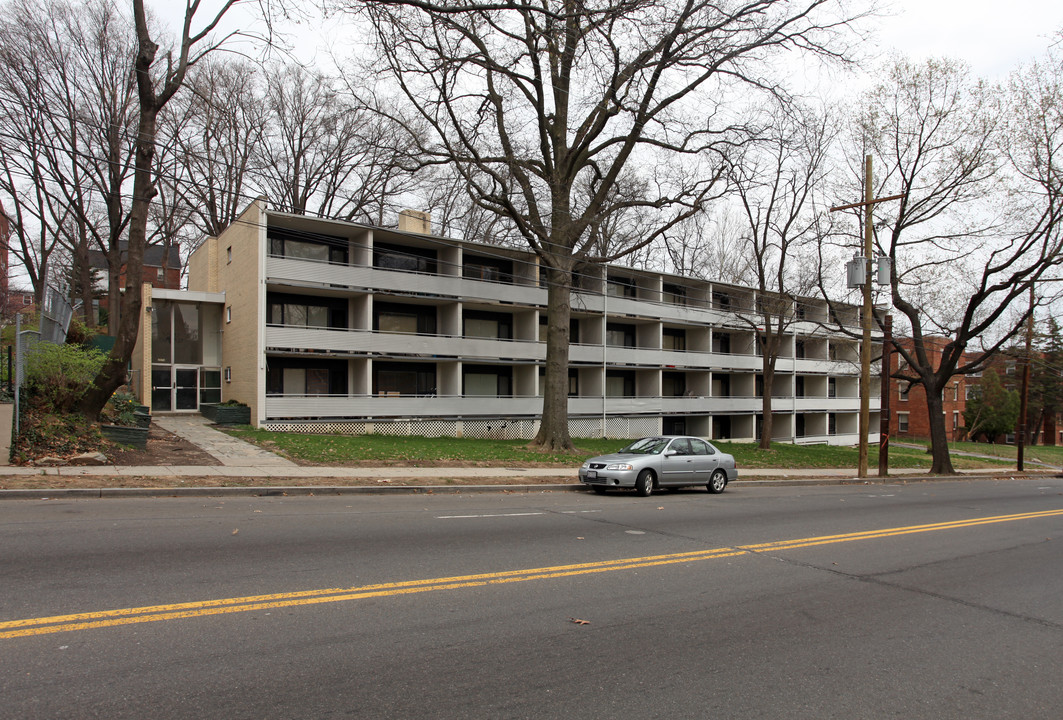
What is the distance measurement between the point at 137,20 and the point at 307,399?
15.3m

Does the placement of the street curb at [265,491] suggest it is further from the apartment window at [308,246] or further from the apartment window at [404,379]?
the apartment window at [308,246]

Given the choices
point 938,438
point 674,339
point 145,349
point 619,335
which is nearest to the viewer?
point 145,349

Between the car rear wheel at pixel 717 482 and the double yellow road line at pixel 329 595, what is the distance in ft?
23.7

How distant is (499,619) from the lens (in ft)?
17.4

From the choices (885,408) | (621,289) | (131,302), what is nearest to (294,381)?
(131,302)

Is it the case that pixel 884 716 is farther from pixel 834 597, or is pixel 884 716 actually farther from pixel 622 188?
pixel 622 188

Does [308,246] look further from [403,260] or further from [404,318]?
[404,318]

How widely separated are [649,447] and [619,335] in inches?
992

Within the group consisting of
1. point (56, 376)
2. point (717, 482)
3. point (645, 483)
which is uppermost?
point (56, 376)

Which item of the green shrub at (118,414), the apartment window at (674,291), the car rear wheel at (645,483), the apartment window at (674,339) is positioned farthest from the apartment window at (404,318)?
the car rear wheel at (645,483)

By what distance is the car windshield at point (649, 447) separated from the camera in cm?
1545

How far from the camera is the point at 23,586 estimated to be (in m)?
5.50

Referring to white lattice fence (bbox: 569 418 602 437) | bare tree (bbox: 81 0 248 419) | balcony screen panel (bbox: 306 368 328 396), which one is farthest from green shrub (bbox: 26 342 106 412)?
white lattice fence (bbox: 569 418 602 437)

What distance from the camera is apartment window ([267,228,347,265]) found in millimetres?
28344
